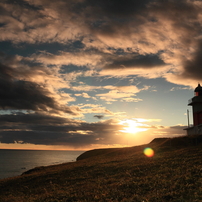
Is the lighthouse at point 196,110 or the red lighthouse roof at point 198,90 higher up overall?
the red lighthouse roof at point 198,90

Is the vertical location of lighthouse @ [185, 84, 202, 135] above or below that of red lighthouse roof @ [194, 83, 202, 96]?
below

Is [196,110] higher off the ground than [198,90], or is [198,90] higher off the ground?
[198,90]

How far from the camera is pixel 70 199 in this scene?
618 inches

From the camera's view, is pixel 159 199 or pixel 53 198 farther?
pixel 53 198

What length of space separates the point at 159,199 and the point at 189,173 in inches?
298

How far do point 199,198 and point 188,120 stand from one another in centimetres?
6386

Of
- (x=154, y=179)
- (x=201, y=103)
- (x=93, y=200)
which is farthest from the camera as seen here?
(x=201, y=103)

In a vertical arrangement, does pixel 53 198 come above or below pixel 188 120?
below

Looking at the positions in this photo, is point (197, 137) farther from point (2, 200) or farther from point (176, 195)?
point (2, 200)

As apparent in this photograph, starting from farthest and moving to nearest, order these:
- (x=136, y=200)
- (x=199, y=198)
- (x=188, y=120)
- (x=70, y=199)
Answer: (x=188, y=120), (x=70, y=199), (x=136, y=200), (x=199, y=198)

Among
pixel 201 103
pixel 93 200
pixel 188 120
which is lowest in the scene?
pixel 93 200

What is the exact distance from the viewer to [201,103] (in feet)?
212

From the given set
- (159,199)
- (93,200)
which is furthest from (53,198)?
(159,199)

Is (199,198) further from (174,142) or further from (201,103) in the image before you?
(201,103)
